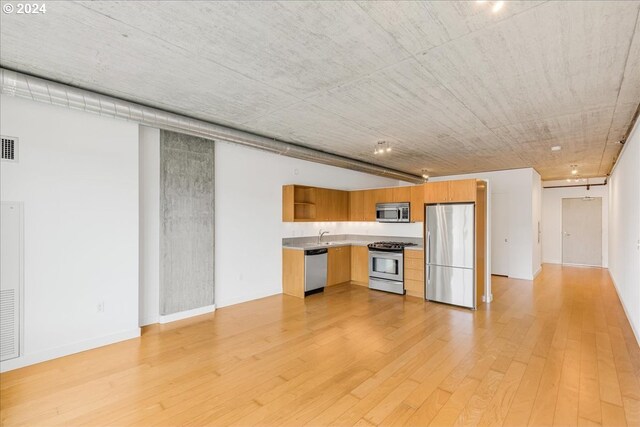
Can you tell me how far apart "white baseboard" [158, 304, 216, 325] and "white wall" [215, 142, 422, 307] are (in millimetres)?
229

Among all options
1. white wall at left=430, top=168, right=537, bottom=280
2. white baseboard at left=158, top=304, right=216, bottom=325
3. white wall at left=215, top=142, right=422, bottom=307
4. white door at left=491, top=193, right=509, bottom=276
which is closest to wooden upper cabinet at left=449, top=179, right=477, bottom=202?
white wall at left=215, top=142, right=422, bottom=307

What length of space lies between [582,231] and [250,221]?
1083cm

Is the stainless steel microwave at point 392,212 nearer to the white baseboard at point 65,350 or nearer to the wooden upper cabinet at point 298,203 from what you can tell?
the wooden upper cabinet at point 298,203

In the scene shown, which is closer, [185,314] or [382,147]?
[185,314]

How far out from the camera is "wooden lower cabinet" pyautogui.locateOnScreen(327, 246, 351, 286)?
672cm

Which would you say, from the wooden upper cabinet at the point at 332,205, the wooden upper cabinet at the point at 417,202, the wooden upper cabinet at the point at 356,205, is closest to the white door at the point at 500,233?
the wooden upper cabinet at the point at 417,202

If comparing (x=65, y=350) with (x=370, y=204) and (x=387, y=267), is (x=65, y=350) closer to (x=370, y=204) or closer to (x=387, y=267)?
(x=387, y=267)

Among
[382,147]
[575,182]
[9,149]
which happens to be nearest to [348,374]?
[382,147]

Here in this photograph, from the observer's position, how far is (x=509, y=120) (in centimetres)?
425

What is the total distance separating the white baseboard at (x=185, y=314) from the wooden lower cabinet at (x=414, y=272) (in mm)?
3715

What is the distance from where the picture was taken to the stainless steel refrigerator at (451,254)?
5379mm

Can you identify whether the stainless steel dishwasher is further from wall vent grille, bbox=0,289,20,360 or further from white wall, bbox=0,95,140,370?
wall vent grille, bbox=0,289,20,360

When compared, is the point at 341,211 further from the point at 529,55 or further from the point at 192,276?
the point at 529,55

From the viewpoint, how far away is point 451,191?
5.64 meters
